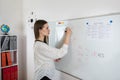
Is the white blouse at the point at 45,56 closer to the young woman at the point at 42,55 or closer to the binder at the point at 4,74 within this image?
the young woman at the point at 42,55

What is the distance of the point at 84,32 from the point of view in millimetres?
1782

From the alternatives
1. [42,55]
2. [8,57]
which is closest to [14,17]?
[8,57]

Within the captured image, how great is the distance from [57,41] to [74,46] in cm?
38

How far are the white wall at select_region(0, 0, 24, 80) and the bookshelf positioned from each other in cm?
34

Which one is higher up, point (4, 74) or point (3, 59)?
point (3, 59)

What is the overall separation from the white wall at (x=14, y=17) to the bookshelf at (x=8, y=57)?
0.34 meters

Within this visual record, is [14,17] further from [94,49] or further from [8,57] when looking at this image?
[94,49]

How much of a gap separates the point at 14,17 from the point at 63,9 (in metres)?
1.60

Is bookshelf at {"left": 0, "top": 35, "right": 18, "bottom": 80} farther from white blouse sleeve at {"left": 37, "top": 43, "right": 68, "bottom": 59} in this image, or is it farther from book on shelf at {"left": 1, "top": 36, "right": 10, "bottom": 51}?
white blouse sleeve at {"left": 37, "top": 43, "right": 68, "bottom": 59}

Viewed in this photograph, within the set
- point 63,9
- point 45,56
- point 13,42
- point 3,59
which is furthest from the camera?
point 13,42

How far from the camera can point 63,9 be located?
212 centimetres

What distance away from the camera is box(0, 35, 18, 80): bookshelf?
2810 millimetres

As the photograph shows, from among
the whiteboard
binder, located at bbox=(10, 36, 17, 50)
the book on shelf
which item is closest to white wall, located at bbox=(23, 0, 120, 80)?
the whiteboard

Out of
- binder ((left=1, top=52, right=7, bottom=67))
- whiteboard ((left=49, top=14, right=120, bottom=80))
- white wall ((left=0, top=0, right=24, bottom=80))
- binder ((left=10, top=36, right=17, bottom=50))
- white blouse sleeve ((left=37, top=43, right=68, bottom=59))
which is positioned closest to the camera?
whiteboard ((left=49, top=14, right=120, bottom=80))
